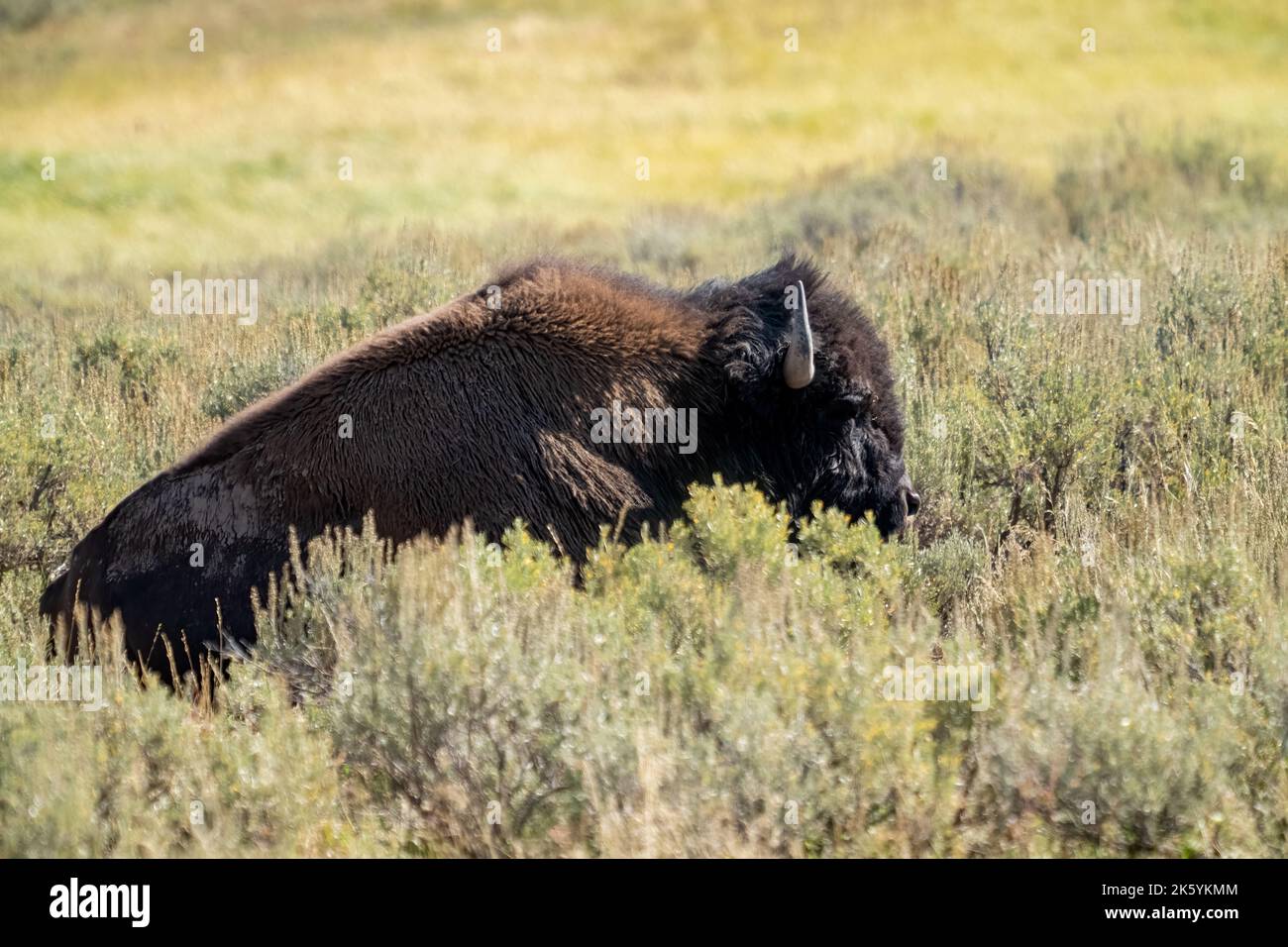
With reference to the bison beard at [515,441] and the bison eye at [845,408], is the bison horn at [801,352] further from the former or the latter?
the bison eye at [845,408]

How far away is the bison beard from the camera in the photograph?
4570mm

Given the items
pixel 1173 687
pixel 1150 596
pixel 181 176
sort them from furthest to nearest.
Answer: pixel 181 176 → pixel 1150 596 → pixel 1173 687

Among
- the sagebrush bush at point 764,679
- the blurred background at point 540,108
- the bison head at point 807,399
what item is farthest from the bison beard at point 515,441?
the blurred background at point 540,108

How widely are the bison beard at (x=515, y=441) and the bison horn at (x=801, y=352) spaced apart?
0.01 metres

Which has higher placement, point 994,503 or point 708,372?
point 708,372

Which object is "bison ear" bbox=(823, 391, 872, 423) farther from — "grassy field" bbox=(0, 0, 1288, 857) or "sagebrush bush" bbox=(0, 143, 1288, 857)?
"grassy field" bbox=(0, 0, 1288, 857)

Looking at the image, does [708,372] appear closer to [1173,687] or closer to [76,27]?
[1173,687]

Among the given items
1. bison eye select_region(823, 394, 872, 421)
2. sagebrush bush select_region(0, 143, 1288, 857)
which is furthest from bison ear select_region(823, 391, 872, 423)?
sagebrush bush select_region(0, 143, 1288, 857)

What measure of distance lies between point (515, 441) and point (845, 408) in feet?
4.45

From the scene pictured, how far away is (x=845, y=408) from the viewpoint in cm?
521

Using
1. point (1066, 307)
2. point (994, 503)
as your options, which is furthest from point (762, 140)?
point (994, 503)
